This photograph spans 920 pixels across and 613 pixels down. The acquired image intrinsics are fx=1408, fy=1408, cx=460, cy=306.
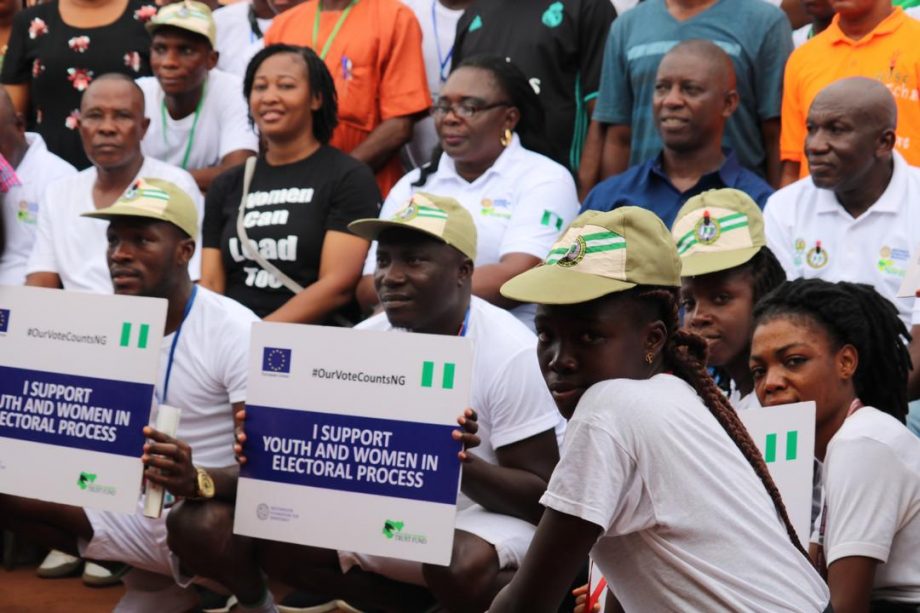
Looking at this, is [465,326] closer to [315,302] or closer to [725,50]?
[315,302]

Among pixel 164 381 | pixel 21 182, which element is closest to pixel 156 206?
pixel 164 381

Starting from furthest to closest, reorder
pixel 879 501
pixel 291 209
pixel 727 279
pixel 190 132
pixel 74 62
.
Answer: pixel 74 62, pixel 190 132, pixel 291 209, pixel 727 279, pixel 879 501

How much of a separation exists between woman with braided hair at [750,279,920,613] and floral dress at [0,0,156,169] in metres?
4.97

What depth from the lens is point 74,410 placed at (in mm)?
5281

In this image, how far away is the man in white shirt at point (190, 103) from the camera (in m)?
7.81

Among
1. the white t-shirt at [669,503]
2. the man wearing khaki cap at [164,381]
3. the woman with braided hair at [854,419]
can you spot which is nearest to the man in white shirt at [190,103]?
the man wearing khaki cap at [164,381]

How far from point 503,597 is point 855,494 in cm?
130

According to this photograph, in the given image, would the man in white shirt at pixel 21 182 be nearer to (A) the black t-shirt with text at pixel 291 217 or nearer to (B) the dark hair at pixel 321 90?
(A) the black t-shirt with text at pixel 291 217

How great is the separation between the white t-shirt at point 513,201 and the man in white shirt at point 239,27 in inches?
88.1

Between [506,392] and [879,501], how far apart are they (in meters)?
1.52

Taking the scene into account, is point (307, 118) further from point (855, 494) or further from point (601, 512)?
point (601, 512)

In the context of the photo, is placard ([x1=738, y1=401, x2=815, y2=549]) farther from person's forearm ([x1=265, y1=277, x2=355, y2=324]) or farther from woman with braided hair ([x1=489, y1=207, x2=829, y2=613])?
person's forearm ([x1=265, y1=277, x2=355, y2=324])

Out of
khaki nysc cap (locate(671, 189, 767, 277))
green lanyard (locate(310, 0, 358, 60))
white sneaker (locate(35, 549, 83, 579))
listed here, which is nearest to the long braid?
khaki nysc cap (locate(671, 189, 767, 277))

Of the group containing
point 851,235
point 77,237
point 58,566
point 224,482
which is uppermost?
point 851,235
